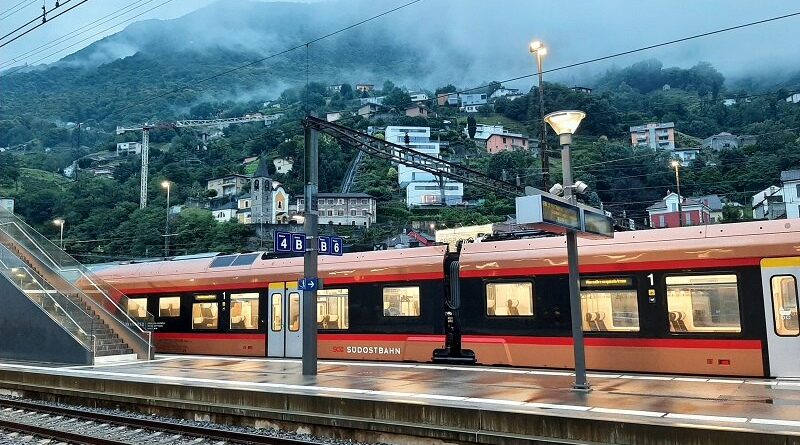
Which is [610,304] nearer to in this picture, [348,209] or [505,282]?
[505,282]

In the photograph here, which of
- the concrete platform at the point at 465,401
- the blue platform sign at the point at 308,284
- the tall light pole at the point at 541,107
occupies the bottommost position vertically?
the concrete platform at the point at 465,401

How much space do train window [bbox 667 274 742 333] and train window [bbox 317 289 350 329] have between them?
8.54 m

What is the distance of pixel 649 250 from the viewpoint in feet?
43.2

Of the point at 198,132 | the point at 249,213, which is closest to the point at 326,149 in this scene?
the point at 249,213

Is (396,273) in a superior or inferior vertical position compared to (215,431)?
superior

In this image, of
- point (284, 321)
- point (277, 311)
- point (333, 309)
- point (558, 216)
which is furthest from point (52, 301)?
point (558, 216)

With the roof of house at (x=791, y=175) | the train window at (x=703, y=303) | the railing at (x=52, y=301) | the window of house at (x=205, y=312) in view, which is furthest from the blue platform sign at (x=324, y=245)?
the roof of house at (x=791, y=175)

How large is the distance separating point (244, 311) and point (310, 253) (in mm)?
5771

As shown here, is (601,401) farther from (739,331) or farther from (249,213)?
(249,213)

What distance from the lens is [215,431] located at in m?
10.1

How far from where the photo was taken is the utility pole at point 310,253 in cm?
1444

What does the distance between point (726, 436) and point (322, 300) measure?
40.2 feet

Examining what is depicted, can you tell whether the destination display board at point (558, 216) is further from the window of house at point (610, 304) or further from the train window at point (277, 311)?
the train window at point (277, 311)

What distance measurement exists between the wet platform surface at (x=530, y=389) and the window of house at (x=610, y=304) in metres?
1.07
